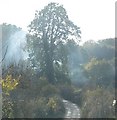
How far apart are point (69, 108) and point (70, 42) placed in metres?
16.9

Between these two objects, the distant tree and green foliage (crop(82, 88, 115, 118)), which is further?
the distant tree

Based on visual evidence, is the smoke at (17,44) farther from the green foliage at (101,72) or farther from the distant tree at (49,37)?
the green foliage at (101,72)

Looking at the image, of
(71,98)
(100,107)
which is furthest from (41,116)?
(71,98)

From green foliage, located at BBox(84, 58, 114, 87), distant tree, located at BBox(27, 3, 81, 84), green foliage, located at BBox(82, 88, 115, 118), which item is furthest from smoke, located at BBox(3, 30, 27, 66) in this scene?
green foliage, located at BBox(82, 88, 115, 118)

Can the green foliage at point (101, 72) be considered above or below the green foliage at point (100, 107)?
above

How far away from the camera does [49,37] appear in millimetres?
35906

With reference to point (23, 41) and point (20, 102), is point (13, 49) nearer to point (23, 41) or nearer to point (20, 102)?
point (23, 41)

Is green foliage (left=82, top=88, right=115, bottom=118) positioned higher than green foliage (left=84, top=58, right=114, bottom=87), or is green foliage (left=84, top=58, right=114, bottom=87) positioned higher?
green foliage (left=84, top=58, right=114, bottom=87)

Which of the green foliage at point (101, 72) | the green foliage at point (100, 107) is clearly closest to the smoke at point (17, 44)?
the green foliage at point (101, 72)

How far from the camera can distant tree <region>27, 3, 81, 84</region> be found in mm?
35125

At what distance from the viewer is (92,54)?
45062 millimetres

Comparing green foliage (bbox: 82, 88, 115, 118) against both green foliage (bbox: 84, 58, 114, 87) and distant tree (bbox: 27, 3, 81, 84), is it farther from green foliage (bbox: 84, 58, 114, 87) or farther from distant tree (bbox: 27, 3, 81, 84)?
distant tree (bbox: 27, 3, 81, 84)

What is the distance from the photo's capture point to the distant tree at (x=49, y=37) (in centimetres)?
3512

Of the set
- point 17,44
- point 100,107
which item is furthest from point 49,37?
point 100,107
